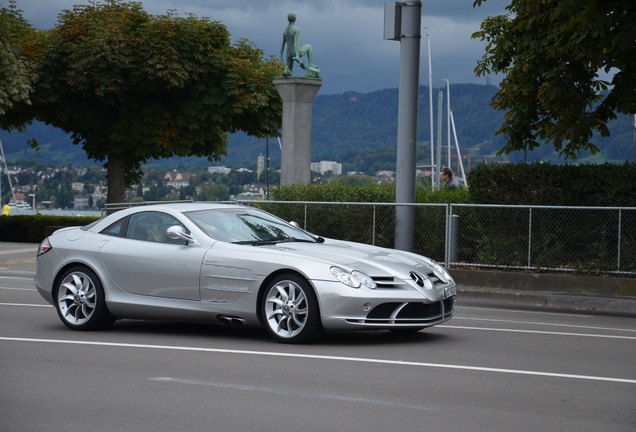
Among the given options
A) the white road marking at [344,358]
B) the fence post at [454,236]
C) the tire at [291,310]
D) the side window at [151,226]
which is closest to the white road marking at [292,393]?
the white road marking at [344,358]

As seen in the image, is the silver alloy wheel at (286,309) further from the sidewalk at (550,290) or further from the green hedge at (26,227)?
the green hedge at (26,227)

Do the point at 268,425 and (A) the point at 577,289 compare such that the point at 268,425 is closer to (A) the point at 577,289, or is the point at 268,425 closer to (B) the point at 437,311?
(B) the point at 437,311

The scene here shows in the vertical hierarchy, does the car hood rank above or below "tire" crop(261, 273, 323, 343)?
above

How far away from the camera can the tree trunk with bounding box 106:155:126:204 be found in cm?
3541

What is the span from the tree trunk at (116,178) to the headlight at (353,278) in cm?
2839

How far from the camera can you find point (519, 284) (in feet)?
47.2

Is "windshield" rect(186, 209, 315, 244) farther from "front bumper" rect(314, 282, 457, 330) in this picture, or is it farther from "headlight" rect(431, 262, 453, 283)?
"headlight" rect(431, 262, 453, 283)

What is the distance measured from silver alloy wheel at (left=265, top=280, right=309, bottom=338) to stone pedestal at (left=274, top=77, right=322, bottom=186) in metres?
15.7

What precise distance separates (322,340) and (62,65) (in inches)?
1069

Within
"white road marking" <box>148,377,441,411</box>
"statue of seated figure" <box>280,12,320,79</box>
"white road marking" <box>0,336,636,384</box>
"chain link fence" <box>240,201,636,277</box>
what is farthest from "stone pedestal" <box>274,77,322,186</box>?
"white road marking" <box>148,377,441,411</box>

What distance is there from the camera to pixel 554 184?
585 inches

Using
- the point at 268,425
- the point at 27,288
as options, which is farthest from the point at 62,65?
the point at 268,425

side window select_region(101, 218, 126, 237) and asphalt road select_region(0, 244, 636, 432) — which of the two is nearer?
asphalt road select_region(0, 244, 636, 432)

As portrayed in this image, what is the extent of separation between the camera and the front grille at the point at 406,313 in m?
8.18
